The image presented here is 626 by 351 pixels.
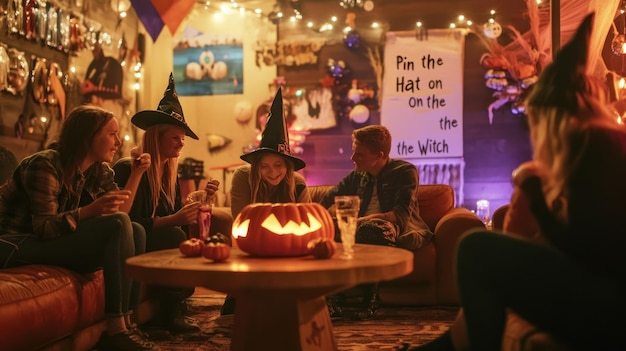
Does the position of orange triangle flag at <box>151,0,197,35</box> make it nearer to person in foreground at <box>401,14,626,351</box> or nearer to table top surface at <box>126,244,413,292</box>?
table top surface at <box>126,244,413,292</box>

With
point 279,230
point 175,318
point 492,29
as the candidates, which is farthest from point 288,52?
point 279,230

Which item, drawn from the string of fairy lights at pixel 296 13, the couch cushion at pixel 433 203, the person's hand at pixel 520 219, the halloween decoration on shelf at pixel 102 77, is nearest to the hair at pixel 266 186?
the couch cushion at pixel 433 203

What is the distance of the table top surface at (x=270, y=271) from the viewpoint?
1.65 meters

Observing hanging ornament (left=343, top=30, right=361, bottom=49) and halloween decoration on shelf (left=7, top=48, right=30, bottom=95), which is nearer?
halloween decoration on shelf (left=7, top=48, right=30, bottom=95)

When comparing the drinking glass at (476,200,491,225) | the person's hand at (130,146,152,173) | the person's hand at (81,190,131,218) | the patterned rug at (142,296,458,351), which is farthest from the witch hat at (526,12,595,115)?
the drinking glass at (476,200,491,225)

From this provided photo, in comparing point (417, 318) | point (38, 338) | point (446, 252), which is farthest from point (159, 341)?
point (446, 252)

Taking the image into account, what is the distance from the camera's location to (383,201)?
12.8 feet

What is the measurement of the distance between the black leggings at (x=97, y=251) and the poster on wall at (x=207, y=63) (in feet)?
14.7

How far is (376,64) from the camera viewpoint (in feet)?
21.7

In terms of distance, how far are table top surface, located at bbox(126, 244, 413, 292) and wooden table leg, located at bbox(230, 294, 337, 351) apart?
18 centimetres

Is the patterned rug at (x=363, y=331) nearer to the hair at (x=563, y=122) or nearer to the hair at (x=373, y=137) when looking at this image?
the hair at (x=373, y=137)

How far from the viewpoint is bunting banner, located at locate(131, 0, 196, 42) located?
505 cm

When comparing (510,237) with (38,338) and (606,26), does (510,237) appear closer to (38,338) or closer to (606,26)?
(38,338)

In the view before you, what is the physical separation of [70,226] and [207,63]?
4.70 meters
